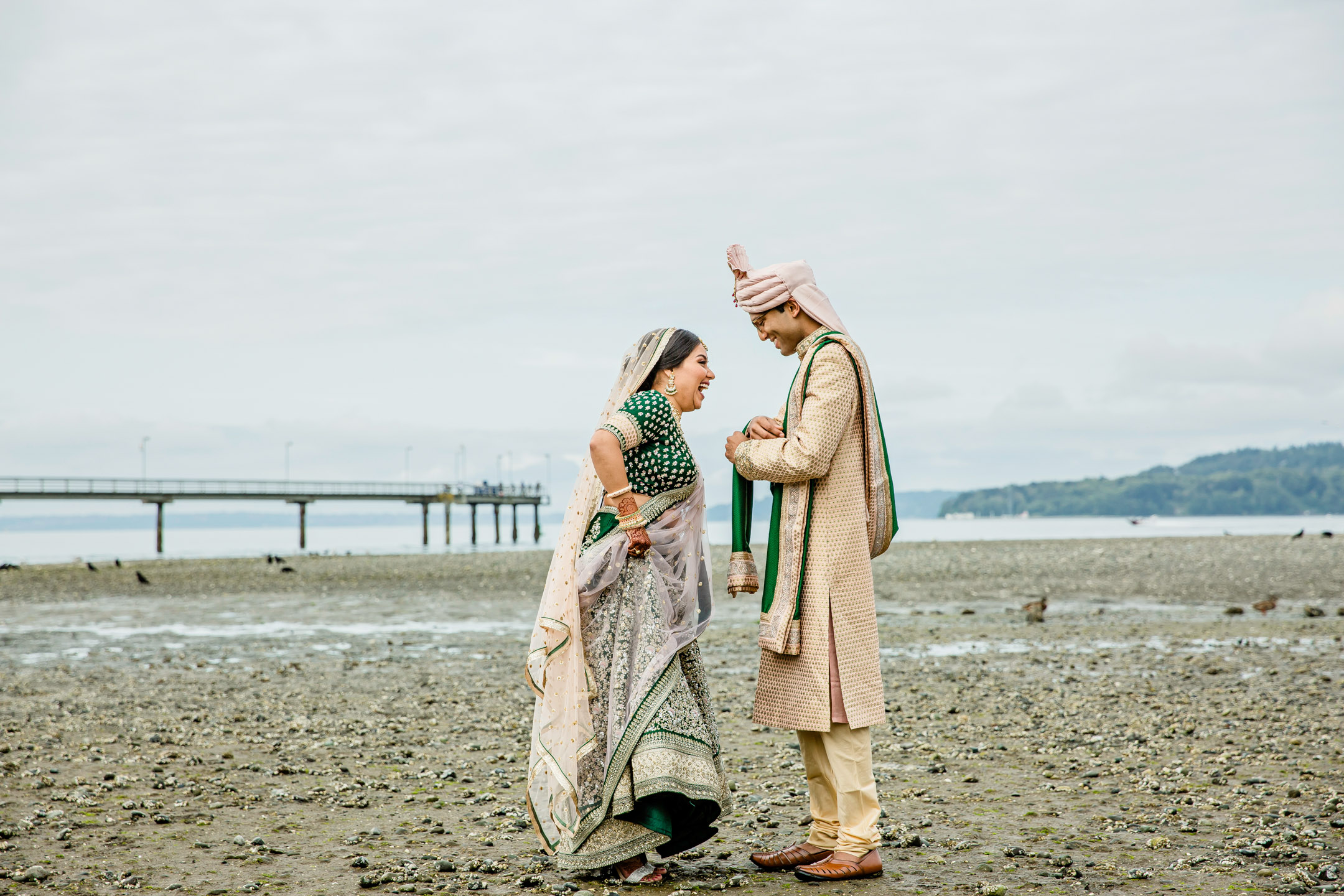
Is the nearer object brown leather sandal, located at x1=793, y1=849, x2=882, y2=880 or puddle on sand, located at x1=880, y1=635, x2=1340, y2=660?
brown leather sandal, located at x1=793, y1=849, x2=882, y2=880

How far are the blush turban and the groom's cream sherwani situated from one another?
0.14 metres

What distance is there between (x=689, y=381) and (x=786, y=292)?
54cm

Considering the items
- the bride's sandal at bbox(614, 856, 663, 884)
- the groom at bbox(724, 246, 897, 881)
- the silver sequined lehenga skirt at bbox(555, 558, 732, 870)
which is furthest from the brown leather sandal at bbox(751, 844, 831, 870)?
the bride's sandal at bbox(614, 856, 663, 884)

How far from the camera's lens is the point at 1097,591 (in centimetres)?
2042

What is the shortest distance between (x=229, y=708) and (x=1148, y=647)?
962 cm

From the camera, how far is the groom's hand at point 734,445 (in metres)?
4.23

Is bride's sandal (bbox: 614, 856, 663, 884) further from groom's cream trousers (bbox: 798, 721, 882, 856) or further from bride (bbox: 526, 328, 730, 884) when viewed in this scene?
groom's cream trousers (bbox: 798, 721, 882, 856)

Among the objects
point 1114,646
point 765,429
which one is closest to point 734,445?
point 765,429

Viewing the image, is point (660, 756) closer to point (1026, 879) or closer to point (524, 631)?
point (1026, 879)

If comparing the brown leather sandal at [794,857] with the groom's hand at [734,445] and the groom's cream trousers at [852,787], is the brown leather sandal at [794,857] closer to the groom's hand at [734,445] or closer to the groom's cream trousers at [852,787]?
the groom's cream trousers at [852,787]

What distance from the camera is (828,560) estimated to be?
4.12 meters

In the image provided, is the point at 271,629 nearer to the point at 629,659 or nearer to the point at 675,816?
the point at 629,659

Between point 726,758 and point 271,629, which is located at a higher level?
point 726,758

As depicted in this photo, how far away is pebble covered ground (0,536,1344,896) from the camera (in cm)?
435
